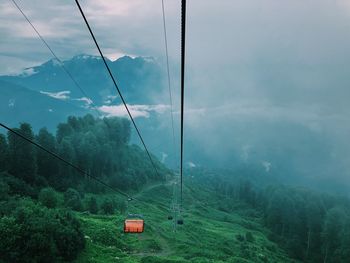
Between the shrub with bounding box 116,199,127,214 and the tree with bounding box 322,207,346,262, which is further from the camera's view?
the tree with bounding box 322,207,346,262

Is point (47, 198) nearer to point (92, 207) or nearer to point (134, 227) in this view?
point (92, 207)

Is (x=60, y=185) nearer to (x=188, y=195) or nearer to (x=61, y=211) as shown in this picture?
(x=61, y=211)

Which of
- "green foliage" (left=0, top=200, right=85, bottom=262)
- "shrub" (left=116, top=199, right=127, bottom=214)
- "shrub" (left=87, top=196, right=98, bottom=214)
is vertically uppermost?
"green foliage" (left=0, top=200, right=85, bottom=262)

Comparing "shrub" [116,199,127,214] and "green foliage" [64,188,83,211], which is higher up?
"green foliage" [64,188,83,211]

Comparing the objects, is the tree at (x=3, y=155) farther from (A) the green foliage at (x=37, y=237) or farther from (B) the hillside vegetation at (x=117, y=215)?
(A) the green foliage at (x=37, y=237)

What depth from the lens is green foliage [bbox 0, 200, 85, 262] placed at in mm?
43906

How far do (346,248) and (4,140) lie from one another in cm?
10506

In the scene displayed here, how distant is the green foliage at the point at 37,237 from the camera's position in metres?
43.9

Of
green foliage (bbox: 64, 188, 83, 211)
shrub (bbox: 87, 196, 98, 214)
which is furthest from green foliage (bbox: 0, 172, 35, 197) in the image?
shrub (bbox: 87, 196, 98, 214)

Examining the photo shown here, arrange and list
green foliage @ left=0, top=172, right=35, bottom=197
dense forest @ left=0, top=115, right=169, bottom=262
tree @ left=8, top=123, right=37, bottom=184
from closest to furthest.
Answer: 1. dense forest @ left=0, top=115, right=169, bottom=262
2. green foliage @ left=0, top=172, right=35, bottom=197
3. tree @ left=8, top=123, right=37, bottom=184

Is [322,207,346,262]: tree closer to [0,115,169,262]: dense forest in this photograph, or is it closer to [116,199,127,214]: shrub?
[116,199,127,214]: shrub

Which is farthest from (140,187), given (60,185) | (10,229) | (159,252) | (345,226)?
(10,229)

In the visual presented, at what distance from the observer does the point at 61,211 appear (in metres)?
60.3

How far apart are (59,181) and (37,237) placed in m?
74.0
